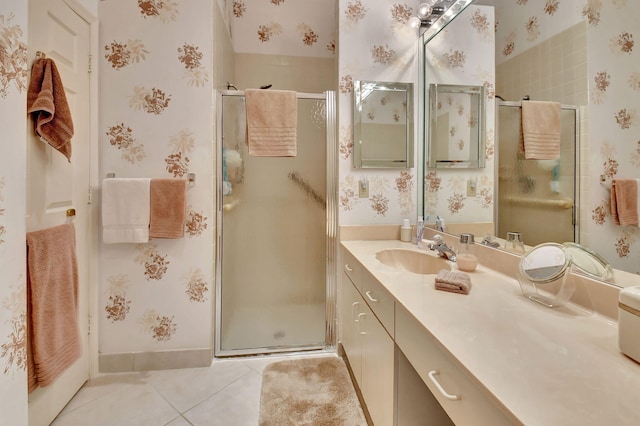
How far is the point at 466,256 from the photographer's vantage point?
123 centimetres

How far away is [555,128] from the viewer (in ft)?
3.17

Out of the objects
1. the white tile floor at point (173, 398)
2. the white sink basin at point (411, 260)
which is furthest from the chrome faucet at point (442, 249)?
the white tile floor at point (173, 398)

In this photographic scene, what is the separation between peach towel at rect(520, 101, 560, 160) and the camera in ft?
3.17

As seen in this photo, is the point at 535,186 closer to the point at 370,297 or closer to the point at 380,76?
the point at 370,297

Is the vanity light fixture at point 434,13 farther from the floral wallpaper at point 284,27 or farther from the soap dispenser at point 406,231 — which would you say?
the soap dispenser at point 406,231

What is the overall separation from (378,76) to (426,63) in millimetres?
316

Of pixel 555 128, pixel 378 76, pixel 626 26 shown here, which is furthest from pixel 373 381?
pixel 378 76

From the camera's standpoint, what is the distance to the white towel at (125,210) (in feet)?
5.28

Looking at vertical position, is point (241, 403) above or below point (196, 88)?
below

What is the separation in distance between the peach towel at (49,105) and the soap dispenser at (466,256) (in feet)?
5.98

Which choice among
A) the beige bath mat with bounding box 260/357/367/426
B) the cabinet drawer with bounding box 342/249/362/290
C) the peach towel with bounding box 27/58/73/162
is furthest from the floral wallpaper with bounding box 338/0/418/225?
the peach towel with bounding box 27/58/73/162

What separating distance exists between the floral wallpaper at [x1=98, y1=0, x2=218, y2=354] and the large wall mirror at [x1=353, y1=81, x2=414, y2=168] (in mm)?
920

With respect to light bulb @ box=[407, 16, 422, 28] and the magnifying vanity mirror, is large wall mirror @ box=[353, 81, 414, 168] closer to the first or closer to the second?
light bulb @ box=[407, 16, 422, 28]

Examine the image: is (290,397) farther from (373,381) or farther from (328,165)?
(328,165)
